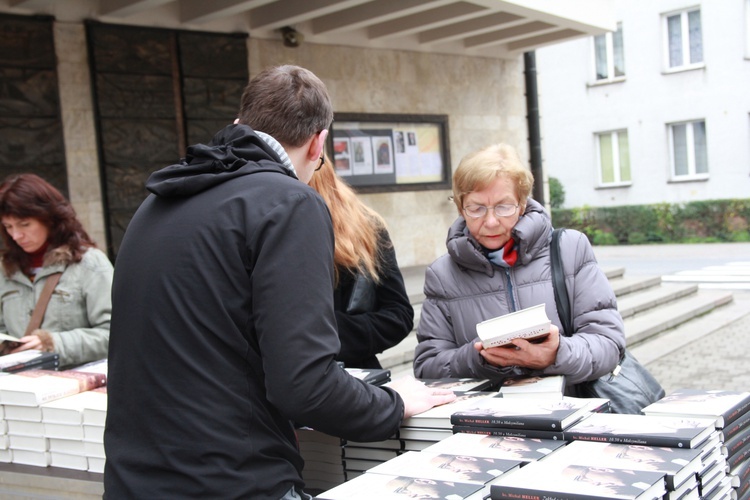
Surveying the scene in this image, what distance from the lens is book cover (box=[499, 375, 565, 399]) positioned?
235 centimetres

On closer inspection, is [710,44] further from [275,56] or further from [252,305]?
[252,305]

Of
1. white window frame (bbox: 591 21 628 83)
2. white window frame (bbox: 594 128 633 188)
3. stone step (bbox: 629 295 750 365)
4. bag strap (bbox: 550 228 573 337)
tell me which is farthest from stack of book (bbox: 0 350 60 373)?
white window frame (bbox: 591 21 628 83)

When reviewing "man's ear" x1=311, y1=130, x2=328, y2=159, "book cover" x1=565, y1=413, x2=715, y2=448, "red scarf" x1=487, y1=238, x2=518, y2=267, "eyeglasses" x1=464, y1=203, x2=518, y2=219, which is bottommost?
"book cover" x1=565, y1=413, x2=715, y2=448

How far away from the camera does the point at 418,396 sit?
7.19 feet

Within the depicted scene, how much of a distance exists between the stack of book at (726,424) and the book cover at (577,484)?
366mm

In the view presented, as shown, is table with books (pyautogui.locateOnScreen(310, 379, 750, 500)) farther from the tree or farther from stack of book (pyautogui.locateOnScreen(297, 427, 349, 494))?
the tree

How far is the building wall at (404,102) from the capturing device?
848 centimetres

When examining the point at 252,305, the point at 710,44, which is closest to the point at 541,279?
the point at 252,305

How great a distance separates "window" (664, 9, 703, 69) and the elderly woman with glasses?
78.9 feet

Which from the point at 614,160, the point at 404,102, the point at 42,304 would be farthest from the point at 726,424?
the point at 614,160

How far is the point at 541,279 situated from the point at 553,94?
2602 cm

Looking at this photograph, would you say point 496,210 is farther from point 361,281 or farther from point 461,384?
A: point 361,281

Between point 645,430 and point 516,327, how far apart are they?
58 centimetres

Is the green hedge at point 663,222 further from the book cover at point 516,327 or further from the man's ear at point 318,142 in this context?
the man's ear at point 318,142
